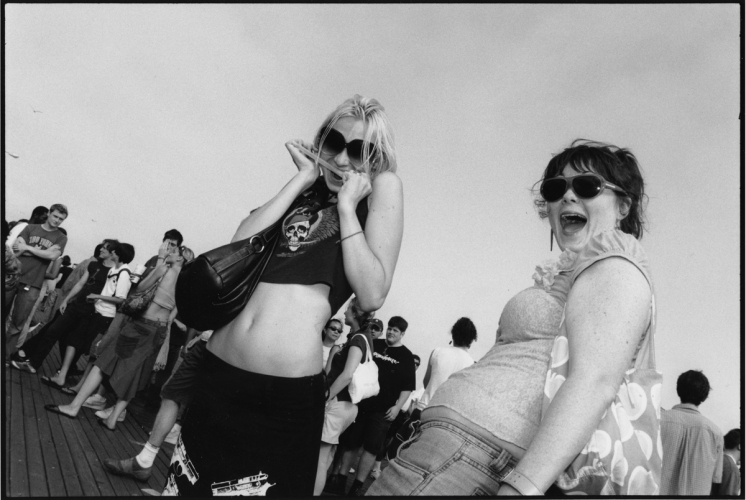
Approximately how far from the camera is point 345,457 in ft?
18.7

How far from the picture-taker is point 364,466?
5.71 metres

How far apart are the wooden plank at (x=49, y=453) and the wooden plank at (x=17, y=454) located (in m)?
0.13

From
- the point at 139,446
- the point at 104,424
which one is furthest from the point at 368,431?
the point at 104,424

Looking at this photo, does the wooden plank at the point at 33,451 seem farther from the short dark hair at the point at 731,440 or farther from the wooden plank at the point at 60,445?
the short dark hair at the point at 731,440

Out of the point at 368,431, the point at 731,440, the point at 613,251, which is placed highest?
the point at 613,251

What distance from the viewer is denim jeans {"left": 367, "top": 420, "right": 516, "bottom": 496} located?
1166 millimetres

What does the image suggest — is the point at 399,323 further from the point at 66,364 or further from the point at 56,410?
the point at 66,364

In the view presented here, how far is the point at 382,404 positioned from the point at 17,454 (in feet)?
10.1

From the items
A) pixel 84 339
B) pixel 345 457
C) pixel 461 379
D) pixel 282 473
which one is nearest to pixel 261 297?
pixel 282 473

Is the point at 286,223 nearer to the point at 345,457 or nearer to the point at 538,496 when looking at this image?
the point at 538,496

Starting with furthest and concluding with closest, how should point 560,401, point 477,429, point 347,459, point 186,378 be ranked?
point 347,459
point 186,378
point 477,429
point 560,401

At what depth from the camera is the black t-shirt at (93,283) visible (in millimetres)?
6555

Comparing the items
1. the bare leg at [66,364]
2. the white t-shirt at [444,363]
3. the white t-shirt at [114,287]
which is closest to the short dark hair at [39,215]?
the white t-shirt at [114,287]

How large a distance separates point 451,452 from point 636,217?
873mm
